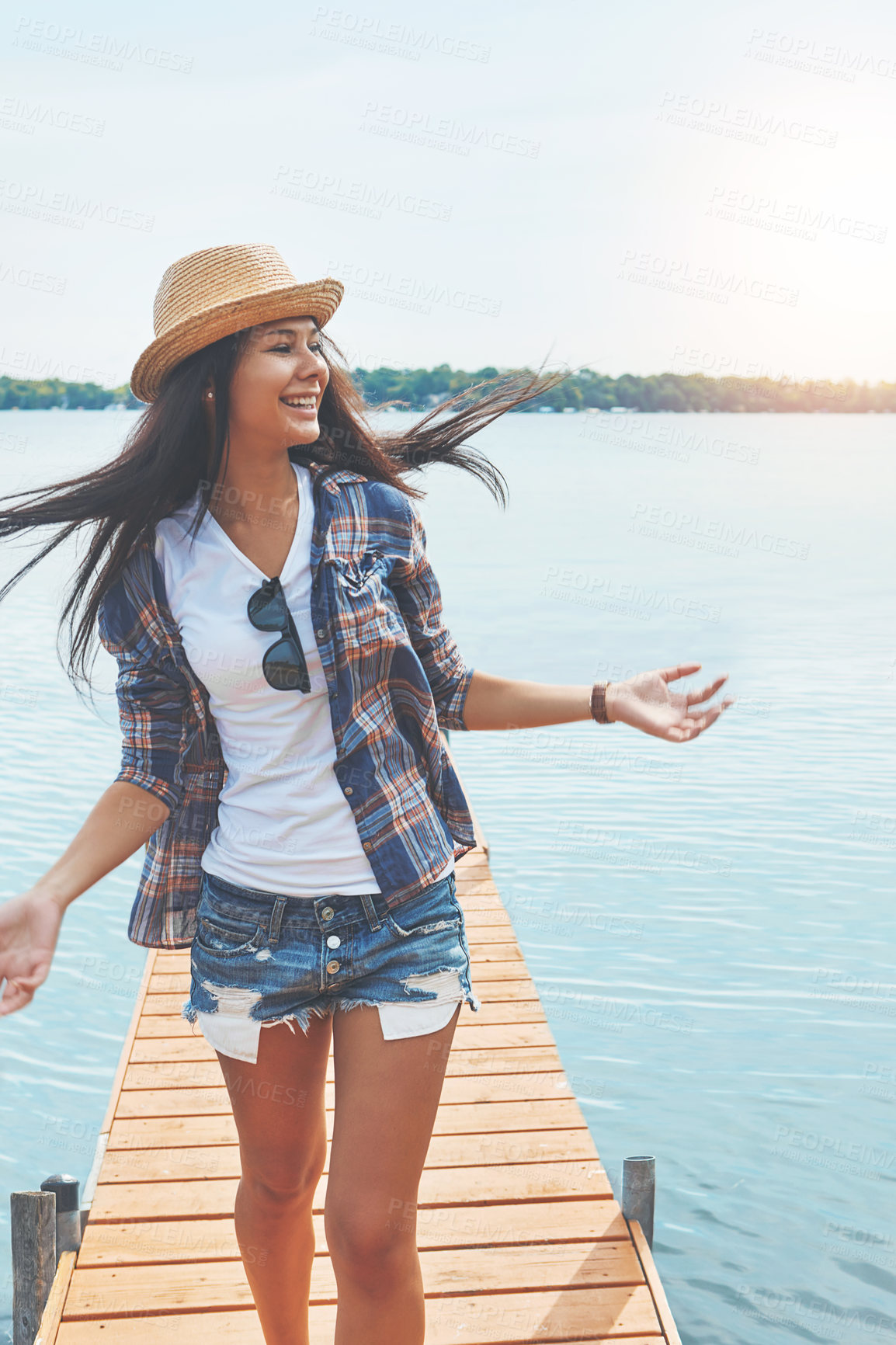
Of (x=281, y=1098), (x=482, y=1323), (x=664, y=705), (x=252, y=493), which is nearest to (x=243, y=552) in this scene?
(x=252, y=493)

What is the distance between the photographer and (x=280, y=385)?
6.12ft

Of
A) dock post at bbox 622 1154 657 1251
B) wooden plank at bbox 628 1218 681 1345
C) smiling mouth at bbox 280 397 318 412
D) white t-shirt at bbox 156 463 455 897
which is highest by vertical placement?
smiling mouth at bbox 280 397 318 412

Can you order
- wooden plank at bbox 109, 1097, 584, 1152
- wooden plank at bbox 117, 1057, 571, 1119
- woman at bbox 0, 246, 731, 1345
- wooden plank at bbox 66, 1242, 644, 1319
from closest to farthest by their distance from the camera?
woman at bbox 0, 246, 731, 1345, wooden plank at bbox 66, 1242, 644, 1319, wooden plank at bbox 109, 1097, 584, 1152, wooden plank at bbox 117, 1057, 571, 1119

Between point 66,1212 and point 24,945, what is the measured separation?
1340 millimetres

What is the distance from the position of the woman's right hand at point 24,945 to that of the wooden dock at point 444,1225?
114 cm

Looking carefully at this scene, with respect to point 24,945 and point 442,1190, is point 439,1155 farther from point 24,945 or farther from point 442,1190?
point 24,945

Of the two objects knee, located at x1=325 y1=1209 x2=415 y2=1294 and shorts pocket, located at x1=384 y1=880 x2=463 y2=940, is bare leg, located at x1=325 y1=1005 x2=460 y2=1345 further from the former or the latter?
shorts pocket, located at x1=384 y1=880 x2=463 y2=940

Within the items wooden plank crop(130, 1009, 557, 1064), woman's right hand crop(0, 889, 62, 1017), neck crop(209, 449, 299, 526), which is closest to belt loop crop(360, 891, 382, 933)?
woman's right hand crop(0, 889, 62, 1017)

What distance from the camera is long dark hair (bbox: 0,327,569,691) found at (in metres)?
1.91

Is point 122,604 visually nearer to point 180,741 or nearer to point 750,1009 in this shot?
point 180,741

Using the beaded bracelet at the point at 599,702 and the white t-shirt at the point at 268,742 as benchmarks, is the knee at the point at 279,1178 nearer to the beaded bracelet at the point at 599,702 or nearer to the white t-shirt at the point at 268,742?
the white t-shirt at the point at 268,742

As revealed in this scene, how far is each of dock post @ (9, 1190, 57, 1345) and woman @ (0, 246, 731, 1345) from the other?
2.66ft

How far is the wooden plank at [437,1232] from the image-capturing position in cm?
273

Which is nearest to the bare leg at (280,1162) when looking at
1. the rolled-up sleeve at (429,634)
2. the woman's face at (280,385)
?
the rolled-up sleeve at (429,634)
